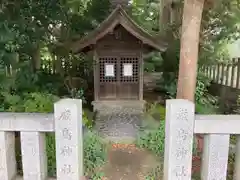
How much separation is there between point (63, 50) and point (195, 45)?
6397 mm

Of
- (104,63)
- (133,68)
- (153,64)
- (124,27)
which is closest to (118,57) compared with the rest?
(104,63)

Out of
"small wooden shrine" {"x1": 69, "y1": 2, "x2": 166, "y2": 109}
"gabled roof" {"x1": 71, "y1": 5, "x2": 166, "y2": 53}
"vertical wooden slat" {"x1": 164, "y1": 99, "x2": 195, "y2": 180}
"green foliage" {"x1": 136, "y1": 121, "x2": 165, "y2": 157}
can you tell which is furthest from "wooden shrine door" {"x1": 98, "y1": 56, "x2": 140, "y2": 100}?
"vertical wooden slat" {"x1": 164, "y1": 99, "x2": 195, "y2": 180}

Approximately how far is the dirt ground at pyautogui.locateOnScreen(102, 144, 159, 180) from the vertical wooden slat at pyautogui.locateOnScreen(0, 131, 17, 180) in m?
1.66

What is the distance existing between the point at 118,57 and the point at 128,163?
4.37m

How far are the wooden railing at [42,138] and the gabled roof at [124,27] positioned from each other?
4.68 m

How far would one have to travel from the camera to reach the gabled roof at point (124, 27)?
778cm

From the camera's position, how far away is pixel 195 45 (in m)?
5.63

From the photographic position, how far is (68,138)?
3512 mm

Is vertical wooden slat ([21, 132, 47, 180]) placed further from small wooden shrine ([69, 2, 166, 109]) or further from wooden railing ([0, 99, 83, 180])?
small wooden shrine ([69, 2, 166, 109])

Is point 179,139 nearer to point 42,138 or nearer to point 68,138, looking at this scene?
point 68,138

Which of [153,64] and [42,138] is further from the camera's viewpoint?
[153,64]

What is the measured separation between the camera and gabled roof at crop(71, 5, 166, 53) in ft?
25.5

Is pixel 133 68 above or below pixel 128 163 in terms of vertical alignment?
above

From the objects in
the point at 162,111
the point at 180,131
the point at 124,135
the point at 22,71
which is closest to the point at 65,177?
the point at 180,131
